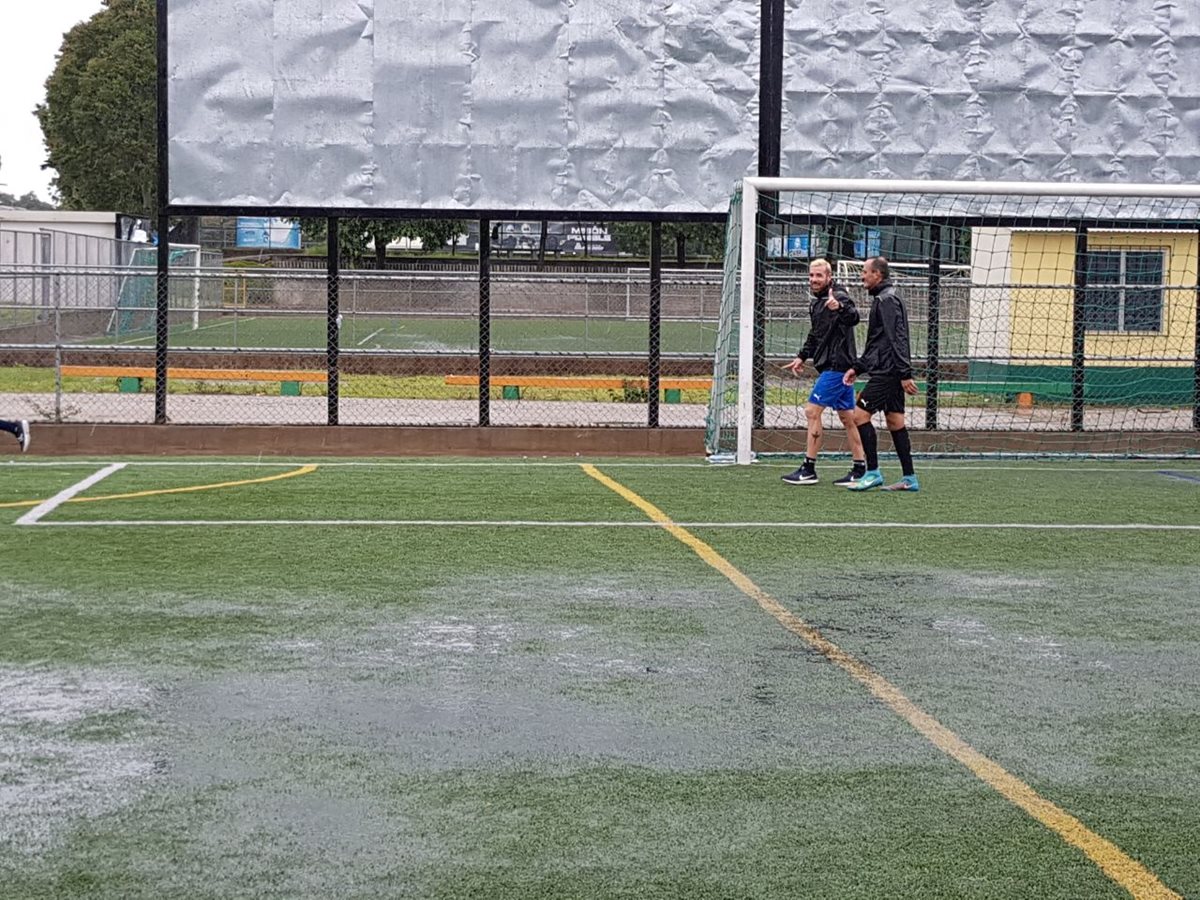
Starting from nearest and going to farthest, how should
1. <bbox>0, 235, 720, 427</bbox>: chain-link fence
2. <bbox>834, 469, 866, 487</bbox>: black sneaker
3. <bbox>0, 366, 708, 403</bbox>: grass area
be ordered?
<bbox>834, 469, 866, 487</bbox>: black sneaker → <bbox>0, 235, 720, 427</bbox>: chain-link fence → <bbox>0, 366, 708, 403</bbox>: grass area

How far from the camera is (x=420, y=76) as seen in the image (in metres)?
17.5

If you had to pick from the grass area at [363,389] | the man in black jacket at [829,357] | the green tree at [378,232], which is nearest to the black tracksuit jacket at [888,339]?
the man in black jacket at [829,357]

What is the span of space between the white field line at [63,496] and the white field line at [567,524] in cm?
31

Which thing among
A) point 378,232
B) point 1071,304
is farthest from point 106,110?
point 1071,304

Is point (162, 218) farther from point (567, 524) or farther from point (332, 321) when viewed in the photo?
point (567, 524)

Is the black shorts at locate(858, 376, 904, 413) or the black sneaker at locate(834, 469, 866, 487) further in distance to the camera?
the black sneaker at locate(834, 469, 866, 487)

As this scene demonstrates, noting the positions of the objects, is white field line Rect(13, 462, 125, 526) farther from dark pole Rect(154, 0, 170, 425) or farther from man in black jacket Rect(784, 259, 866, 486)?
man in black jacket Rect(784, 259, 866, 486)

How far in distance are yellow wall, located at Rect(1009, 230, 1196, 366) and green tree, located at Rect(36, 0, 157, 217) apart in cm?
5569

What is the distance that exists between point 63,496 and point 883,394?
618cm

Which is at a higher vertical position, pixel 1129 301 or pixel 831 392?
pixel 1129 301

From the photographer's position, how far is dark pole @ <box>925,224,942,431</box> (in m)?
18.0

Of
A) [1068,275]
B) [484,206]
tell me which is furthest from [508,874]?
[1068,275]

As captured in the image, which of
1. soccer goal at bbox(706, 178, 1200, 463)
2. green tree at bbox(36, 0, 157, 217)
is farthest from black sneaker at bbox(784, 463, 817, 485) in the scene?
green tree at bbox(36, 0, 157, 217)

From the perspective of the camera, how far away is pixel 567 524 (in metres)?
11.1
